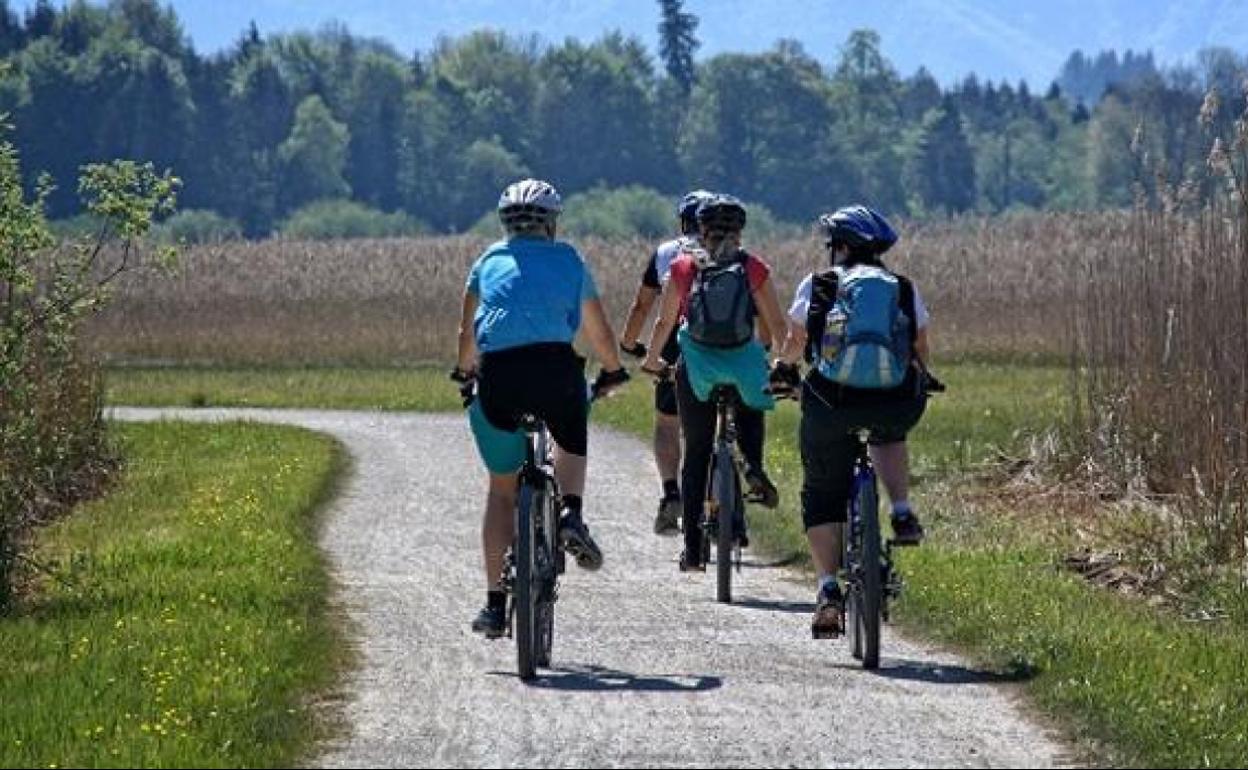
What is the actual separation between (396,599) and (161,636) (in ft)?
6.38

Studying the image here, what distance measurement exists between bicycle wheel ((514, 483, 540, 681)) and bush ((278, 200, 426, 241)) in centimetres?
13014

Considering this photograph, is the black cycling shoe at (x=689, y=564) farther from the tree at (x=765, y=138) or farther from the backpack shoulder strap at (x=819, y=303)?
the tree at (x=765, y=138)

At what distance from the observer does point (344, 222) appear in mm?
146250

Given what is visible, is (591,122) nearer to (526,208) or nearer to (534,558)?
(526,208)

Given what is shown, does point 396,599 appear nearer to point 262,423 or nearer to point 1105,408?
point 1105,408

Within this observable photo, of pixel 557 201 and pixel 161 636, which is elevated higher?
pixel 557 201

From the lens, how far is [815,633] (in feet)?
39.6

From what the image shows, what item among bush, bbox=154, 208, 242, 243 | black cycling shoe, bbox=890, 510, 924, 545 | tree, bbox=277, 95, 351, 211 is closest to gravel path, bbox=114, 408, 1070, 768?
black cycling shoe, bbox=890, 510, 924, 545

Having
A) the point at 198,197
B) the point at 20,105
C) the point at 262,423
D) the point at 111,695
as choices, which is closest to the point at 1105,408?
the point at 111,695

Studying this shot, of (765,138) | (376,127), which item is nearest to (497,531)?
(376,127)

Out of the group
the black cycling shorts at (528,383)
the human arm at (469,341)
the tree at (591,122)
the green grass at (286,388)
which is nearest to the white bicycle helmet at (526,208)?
the human arm at (469,341)

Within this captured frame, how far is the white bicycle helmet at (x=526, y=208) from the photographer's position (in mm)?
11820

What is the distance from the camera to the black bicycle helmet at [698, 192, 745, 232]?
47.1ft

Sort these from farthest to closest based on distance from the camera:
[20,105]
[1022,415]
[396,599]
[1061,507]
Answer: [20,105]
[1022,415]
[1061,507]
[396,599]
